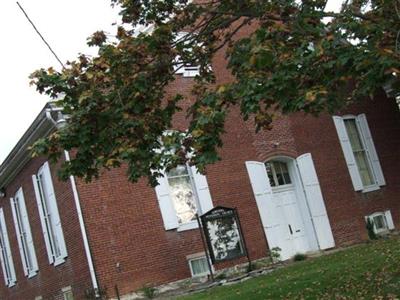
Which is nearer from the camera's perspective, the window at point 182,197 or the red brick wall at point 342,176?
the window at point 182,197

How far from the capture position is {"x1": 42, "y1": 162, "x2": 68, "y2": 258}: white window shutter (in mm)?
17031

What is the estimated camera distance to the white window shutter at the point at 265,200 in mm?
18156

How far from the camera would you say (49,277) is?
18641 millimetres

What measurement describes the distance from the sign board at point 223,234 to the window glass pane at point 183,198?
3.66 feet

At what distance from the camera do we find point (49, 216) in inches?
714

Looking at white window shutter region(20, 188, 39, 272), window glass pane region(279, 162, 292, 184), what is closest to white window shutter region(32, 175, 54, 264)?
white window shutter region(20, 188, 39, 272)

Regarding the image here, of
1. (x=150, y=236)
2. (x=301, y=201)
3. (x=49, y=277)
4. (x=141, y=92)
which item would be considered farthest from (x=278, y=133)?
(x=141, y=92)

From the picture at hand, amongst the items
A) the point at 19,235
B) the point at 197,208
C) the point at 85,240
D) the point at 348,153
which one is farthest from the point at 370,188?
the point at 19,235

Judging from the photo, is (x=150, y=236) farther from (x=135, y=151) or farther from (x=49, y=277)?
(x=135, y=151)

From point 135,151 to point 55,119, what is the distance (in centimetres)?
833

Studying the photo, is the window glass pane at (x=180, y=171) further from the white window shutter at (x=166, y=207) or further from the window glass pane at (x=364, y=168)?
the window glass pane at (x=364, y=168)

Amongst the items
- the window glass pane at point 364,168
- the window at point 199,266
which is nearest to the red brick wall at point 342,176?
the window glass pane at point 364,168

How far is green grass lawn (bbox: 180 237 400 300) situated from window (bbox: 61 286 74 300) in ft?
16.8

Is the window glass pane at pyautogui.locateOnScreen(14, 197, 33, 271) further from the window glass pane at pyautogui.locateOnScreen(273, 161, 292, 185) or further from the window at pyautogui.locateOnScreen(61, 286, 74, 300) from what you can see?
the window glass pane at pyautogui.locateOnScreen(273, 161, 292, 185)
